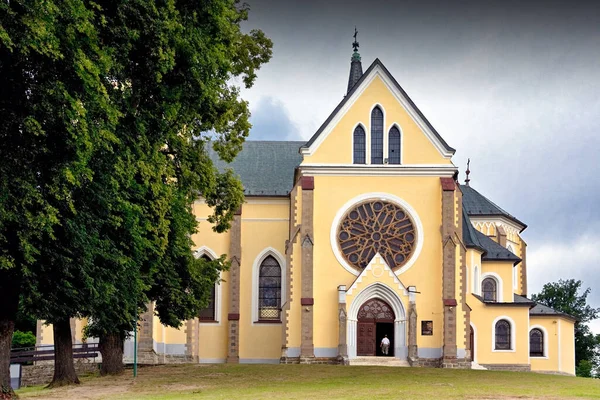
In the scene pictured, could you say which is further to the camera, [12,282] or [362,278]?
[362,278]

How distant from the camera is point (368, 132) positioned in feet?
166

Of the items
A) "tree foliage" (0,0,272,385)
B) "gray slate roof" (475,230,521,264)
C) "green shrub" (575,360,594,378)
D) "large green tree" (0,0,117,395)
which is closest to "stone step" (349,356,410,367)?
"gray slate roof" (475,230,521,264)

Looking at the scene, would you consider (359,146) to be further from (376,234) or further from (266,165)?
(266,165)

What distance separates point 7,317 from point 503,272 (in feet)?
126

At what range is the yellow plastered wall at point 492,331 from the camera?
53.3 meters

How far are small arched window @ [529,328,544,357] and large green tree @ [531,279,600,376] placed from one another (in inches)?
1270

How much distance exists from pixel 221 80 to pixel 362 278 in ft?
68.4

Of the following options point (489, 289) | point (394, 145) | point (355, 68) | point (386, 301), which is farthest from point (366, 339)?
point (355, 68)

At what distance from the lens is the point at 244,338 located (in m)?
54.6

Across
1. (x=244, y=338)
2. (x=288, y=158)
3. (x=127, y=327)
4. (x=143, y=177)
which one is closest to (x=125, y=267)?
(x=143, y=177)

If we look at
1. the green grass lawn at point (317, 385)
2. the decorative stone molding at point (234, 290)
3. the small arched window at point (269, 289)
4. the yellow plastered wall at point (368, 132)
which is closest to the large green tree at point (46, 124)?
the green grass lawn at point (317, 385)

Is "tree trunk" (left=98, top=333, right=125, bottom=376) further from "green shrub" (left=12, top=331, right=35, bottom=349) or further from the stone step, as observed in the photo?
"green shrub" (left=12, top=331, right=35, bottom=349)

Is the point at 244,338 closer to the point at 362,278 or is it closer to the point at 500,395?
the point at 362,278

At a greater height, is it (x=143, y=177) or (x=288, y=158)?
(x=288, y=158)
